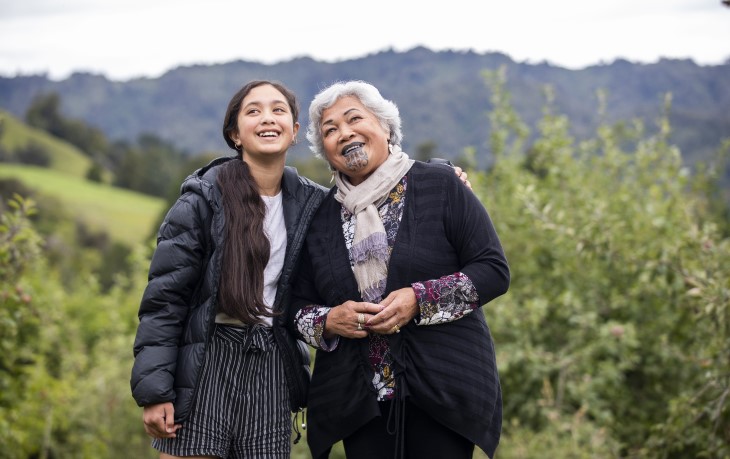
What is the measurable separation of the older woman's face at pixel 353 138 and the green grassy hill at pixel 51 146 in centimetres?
7059

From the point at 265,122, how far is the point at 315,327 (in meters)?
0.78

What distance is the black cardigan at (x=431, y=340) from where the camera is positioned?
2.75m

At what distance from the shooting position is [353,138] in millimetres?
2898

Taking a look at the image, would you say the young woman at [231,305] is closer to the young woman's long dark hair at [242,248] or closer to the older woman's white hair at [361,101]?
the young woman's long dark hair at [242,248]

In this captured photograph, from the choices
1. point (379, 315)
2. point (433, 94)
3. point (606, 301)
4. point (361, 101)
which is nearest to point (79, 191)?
point (433, 94)

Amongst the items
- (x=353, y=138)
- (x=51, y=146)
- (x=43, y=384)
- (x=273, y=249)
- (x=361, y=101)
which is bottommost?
(x=43, y=384)

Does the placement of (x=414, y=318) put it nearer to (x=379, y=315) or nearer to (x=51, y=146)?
(x=379, y=315)

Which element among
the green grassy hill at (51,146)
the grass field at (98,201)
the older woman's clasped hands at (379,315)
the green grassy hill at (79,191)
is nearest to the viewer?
the older woman's clasped hands at (379,315)

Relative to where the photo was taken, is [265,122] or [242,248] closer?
[242,248]

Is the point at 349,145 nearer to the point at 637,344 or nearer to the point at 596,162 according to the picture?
the point at 637,344

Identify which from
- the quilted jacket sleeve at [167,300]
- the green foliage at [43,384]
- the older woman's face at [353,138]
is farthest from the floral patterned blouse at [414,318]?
the green foliage at [43,384]

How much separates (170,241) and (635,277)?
4267 mm

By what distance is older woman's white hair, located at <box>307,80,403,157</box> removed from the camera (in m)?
2.95

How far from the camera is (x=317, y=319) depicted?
2855 mm
